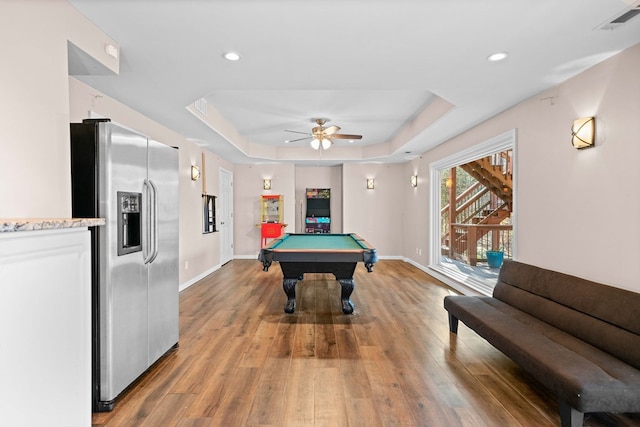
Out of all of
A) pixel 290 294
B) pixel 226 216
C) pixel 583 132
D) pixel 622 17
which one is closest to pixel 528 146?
pixel 583 132

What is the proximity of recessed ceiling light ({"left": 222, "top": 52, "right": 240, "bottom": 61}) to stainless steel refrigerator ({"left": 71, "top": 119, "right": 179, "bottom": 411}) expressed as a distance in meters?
0.91

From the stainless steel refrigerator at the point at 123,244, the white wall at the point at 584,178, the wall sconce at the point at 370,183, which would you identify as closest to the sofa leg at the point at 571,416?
the white wall at the point at 584,178

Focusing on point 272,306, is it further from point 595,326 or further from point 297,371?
point 595,326

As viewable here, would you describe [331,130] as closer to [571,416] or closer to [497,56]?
[497,56]

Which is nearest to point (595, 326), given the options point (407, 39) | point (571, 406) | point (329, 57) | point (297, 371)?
point (571, 406)

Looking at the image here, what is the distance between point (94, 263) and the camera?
2088 millimetres

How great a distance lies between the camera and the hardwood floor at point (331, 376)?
205 cm

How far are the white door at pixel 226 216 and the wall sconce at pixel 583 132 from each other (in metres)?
6.34

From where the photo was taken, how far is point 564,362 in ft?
6.25

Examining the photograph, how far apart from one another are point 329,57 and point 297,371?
8.27 ft

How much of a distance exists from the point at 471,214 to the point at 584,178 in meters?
5.46

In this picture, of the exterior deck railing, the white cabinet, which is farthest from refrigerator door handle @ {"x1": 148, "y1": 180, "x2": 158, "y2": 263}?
the exterior deck railing

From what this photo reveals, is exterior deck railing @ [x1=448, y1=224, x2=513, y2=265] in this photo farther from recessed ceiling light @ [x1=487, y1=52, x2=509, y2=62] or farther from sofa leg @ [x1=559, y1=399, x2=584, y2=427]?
sofa leg @ [x1=559, y1=399, x2=584, y2=427]

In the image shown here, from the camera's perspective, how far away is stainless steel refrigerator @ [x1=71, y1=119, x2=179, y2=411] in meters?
2.11
